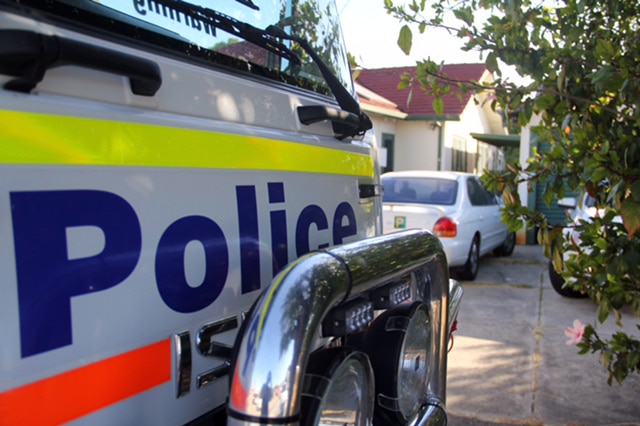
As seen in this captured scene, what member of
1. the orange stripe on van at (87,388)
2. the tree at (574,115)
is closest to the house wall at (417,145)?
the tree at (574,115)

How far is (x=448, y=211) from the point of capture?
8.43m

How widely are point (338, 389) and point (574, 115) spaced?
7.17 ft

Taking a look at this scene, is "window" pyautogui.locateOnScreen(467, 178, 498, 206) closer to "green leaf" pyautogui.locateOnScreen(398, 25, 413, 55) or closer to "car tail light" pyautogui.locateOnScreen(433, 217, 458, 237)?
"car tail light" pyautogui.locateOnScreen(433, 217, 458, 237)

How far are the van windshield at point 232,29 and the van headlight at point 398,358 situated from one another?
2.56 ft

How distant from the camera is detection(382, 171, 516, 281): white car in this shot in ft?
27.0

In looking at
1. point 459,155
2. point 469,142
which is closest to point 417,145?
point 459,155

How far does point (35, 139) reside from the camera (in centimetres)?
94

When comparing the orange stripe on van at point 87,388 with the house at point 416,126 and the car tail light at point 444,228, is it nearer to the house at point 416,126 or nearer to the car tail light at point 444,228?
the car tail light at point 444,228

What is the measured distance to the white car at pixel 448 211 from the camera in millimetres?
8242

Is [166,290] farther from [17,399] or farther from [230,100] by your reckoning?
[230,100]

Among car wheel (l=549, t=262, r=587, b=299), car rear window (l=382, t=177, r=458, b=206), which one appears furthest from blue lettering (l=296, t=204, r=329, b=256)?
car rear window (l=382, t=177, r=458, b=206)

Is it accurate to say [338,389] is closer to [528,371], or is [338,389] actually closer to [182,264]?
[182,264]

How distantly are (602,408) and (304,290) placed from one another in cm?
398

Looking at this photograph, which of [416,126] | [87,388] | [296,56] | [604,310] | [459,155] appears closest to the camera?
[87,388]
